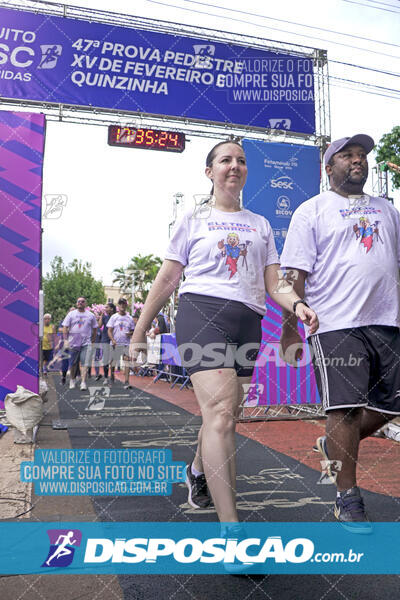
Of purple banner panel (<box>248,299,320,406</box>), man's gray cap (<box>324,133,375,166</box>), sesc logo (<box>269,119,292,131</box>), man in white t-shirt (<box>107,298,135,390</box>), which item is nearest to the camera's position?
man's gray cap (<box>324,133,375,166</box>)


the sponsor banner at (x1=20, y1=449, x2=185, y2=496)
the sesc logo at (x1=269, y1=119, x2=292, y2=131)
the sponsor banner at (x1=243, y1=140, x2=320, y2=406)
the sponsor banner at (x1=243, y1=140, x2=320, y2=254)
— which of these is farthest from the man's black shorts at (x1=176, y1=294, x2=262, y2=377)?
the sesc logo at (x1=269, y1=119, x2=292, y2=131)

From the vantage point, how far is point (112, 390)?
38.6 ft

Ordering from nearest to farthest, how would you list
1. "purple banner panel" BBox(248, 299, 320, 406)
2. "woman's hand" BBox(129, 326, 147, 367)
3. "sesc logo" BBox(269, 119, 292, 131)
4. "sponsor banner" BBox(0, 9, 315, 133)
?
"woman's hand" BBox(129, 326, 147, 367)
"purple banner panel" BBox(248, 299, 320, 406)
"sponsor banner" BBox(0, 9, 315, 133)
"sesc logo" BBox(269, 119, 292, 131)

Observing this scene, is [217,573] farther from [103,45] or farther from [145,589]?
[103,45]

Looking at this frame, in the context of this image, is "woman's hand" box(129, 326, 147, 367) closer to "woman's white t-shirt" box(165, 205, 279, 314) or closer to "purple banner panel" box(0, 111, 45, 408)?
"woman's white t-shirt" box(165, 205, 279, 314)

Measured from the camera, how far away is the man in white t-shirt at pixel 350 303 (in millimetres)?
2627

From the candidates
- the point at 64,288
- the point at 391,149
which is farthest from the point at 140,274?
the point at 391,149

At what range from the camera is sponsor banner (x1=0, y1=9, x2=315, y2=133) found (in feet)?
25.4

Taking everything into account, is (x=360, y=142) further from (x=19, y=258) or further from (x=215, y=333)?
(x=19, y=258)

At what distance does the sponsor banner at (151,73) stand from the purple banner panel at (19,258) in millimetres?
1233

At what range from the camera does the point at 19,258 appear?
684 cm

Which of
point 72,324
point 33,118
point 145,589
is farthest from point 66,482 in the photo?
point 72,324

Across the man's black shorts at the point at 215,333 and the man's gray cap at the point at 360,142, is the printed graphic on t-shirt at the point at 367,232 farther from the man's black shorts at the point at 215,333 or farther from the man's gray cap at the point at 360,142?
the man's black shorts at the point at 215,333

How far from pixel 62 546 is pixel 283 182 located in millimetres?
6454
